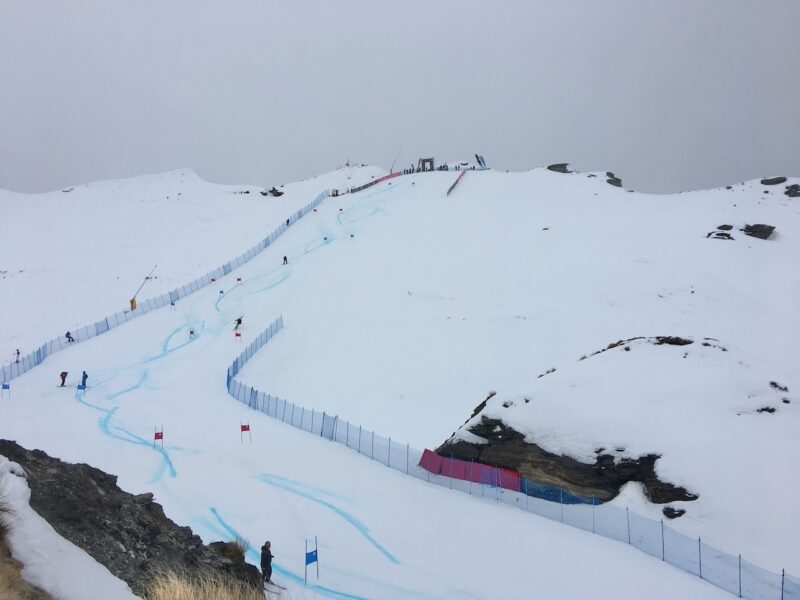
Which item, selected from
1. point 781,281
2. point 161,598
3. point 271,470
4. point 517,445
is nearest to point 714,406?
point 517,445

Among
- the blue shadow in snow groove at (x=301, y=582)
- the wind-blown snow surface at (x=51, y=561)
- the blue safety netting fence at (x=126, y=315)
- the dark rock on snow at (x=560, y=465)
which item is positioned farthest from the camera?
the blue safety netting fence at (x=126, y=315)

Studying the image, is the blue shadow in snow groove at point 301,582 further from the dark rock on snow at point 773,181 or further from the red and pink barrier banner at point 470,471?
the dark rock on snow at point 773,181

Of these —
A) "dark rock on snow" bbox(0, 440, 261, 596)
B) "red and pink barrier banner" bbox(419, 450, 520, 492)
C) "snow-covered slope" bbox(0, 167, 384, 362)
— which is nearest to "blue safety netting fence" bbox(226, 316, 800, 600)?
"red and pink barrier banner" bbox(419, 450, 520, 492)

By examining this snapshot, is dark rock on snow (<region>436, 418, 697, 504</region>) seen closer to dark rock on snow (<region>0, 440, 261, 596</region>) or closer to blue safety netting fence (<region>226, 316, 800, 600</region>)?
blue safety netting fence (<region>226, 316, 800, 600</region>)

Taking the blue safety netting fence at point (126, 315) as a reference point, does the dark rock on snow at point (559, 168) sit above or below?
above

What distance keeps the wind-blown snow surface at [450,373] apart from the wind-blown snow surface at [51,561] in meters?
6.78

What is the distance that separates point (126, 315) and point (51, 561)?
3857 cm

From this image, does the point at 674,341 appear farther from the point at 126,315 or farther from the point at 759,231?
the point at 126,315

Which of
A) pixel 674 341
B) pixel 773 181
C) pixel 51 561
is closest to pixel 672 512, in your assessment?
pixel 674 341

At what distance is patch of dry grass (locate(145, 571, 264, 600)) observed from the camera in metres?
6.31

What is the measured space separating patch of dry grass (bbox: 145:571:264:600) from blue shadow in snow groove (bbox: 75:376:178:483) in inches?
466

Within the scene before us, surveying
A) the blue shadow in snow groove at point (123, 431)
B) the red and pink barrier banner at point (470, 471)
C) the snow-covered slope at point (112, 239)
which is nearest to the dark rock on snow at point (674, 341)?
the red and pink barrier banner at point (470, 471)

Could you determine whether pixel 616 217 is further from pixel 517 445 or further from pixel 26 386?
pixel 26 386

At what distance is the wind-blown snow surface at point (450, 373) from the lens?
14461mm
